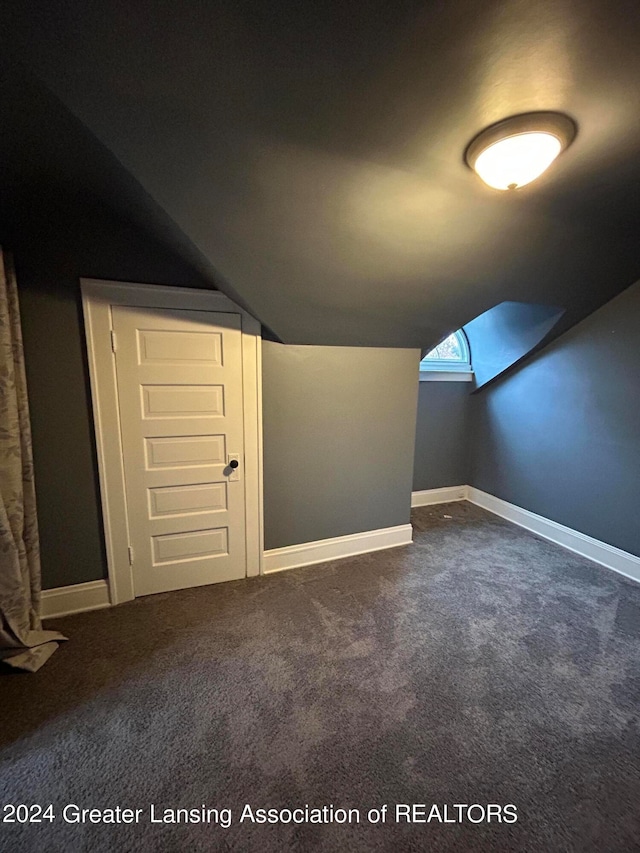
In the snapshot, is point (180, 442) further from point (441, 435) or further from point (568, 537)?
point (568, 537)

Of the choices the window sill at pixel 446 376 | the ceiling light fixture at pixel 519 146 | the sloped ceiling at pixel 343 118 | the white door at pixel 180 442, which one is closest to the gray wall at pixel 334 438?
the white door at pixel 180 442

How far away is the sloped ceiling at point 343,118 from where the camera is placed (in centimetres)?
96

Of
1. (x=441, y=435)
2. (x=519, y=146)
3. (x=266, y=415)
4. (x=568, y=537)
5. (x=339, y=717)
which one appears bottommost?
(x=339, y=717)

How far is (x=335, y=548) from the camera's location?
3.04 meters

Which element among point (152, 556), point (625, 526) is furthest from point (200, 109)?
point (625, 526)

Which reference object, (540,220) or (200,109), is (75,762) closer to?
(200,109)

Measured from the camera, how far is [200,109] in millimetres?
1175

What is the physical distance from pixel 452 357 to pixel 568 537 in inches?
80.8

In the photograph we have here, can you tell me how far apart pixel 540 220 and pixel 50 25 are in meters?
2.00

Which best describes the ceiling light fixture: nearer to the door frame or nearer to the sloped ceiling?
the sloped ceiling

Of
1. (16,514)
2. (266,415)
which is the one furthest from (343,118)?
(16,514)

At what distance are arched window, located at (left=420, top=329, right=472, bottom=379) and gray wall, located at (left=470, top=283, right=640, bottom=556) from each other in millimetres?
400

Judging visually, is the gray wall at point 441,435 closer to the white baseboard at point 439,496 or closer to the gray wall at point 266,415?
the white baseboard at point 439,496

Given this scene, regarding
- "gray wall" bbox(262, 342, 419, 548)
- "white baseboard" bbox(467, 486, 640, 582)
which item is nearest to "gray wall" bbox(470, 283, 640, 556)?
"white baseboard" bbox(467, 486, 640, 582)
